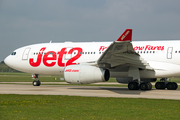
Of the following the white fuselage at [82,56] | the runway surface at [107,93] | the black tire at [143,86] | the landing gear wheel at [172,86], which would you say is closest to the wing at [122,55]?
the white fuselage at [82,56]

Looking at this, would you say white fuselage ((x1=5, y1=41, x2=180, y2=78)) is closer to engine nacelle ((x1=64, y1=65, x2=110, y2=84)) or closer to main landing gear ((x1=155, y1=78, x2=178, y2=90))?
engine nacelle ((x1=64, y1=65, x2=110, y2=84))

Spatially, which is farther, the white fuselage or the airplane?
the white fuselage

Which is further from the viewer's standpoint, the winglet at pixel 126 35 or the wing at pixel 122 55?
the wing at pixel 122 55

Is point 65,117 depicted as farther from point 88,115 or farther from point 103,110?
point 103,110

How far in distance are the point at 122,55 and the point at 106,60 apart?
150 cm

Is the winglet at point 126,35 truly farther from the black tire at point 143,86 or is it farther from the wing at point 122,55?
the black tire at point 143,86

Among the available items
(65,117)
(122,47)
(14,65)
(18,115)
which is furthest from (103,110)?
(14,65)

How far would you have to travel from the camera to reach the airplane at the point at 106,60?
18.5 metres

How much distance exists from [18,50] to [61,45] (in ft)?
17.8

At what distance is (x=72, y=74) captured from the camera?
63.4 feet

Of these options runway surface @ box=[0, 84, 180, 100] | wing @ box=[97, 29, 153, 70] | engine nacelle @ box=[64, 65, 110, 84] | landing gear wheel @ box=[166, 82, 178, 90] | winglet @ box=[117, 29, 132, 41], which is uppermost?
winglet @ box=[117, 29, 132, 41]

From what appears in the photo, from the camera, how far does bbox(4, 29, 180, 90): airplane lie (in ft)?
60.8

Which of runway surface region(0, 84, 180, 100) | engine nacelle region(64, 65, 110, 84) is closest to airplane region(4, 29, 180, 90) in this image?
engine nacelle region(64, 65, 110, 84)

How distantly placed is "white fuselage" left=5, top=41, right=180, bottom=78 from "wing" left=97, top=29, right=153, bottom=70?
1.18 m
